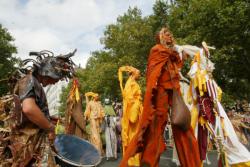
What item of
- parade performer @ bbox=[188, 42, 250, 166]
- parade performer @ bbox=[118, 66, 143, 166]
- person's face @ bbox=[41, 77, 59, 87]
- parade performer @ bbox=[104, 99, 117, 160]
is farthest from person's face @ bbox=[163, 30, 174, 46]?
parade performer @ bbox=[104, 99, 117, 160]

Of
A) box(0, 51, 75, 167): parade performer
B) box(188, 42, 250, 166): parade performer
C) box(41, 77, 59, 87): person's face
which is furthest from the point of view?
box(188, 42, 250, 166): parade performer

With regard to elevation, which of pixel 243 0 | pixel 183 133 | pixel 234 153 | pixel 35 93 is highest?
pixel 243 0

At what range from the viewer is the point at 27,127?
3.21 meters

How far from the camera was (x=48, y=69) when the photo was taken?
138 inches

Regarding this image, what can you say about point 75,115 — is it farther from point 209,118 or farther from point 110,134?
point 209,118

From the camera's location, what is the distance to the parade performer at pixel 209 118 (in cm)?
600

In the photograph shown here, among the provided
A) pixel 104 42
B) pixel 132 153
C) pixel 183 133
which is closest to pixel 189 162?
pixel 183 133

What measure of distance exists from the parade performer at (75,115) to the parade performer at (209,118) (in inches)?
206

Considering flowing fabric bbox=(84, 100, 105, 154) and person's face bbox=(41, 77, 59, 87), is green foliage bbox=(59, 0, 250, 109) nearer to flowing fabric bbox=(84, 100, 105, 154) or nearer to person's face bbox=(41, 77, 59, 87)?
flowing fabric bbox=(84, 100, 105, 154)

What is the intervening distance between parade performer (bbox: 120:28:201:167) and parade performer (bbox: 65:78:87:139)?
20.9 feet

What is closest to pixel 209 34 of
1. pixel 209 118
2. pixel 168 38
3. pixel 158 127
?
pixel 209 118

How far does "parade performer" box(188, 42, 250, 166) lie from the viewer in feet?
19.7

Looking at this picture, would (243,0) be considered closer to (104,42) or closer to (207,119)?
(207,119)

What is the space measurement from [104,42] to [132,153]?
3355cm
